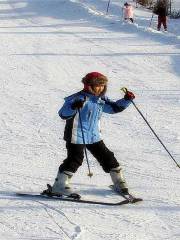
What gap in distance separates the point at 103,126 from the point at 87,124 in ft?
11.5

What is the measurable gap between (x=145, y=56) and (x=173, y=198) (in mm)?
9724

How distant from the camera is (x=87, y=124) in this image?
5.74 m

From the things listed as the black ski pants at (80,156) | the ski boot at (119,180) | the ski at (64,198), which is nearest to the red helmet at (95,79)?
the black ski pants at (80,156)

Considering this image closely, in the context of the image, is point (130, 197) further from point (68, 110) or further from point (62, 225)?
point (68, 110)

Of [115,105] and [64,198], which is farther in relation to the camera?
[64,198]

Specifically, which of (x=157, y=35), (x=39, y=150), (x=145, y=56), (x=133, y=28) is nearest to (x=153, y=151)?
(x=39, y=150)

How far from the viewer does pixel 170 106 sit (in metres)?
10.6

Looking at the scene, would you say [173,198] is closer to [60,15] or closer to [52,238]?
[52,238]

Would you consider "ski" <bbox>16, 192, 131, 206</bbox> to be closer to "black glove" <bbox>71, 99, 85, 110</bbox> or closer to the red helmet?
"black glove" <bbox>71, 99, 85, 110</bbox>

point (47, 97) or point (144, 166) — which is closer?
point (144, 166)

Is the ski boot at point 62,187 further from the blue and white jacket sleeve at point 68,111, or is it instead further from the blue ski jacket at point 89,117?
the blue and white jacket sleeve at point 68,111

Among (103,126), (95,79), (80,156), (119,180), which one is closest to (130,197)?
(119,180)

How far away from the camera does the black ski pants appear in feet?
19.1

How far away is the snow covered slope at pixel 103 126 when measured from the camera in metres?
5.42
